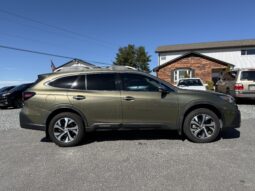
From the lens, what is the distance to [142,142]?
5.25 m

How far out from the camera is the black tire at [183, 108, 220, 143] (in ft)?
16.6

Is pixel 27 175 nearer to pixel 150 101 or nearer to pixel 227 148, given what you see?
pixel 150 101

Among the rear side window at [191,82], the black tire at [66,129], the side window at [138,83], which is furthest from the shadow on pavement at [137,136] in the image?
the rear side window at [191,82]

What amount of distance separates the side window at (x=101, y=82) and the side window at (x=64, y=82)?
1.26ft

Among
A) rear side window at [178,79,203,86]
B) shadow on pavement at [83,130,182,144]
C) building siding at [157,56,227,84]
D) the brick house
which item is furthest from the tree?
shadow on pavement at [83,130,182,144]

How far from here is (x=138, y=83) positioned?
5.20m

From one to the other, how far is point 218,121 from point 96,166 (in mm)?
2945

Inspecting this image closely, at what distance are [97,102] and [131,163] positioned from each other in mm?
1649

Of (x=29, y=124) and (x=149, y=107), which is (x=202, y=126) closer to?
(x=149, y=107)

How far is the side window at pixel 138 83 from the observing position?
513 centimetres

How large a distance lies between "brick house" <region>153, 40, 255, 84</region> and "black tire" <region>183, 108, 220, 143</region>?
17.5 m

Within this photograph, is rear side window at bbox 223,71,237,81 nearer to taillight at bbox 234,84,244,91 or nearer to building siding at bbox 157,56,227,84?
taillight at bbox 234,84,244,91

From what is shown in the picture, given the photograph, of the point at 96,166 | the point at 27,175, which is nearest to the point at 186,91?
the point at 96,166

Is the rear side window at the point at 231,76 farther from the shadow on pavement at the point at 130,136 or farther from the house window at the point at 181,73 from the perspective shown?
the house window at the point at 181,73
